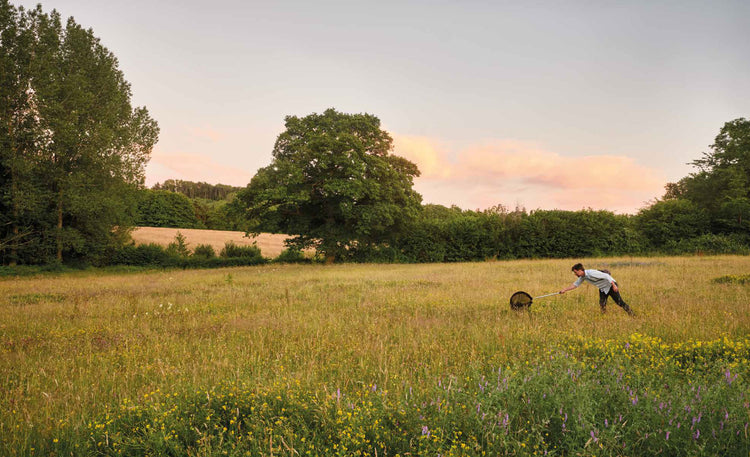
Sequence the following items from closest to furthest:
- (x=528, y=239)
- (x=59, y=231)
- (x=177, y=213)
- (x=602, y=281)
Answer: (x=602, y=281) → (x=59, y=231) → (x=528, y=239) → (x=177, y=213)

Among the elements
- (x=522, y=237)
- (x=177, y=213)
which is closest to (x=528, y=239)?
(x=522, y=237)

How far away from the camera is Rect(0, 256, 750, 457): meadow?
2.93m

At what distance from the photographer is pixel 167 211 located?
211 ft

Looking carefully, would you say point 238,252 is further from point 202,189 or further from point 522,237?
point 202,189

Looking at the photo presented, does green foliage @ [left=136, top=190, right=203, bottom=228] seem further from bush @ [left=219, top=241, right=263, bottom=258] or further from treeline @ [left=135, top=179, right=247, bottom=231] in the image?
bush @ [left=219, top=241, right=263, bottom=258]

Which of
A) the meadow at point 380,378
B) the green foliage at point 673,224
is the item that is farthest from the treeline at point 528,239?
the meadow at point 380,378

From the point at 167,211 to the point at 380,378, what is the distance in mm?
70543

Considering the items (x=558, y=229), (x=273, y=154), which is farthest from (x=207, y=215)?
(x=558, y=229)

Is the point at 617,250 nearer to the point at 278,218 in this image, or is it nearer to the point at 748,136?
the point at 748,136

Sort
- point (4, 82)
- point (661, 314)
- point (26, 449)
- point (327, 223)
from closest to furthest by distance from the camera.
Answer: point (26, 449), point (661, 314), point (4, 82), point (327, 223)

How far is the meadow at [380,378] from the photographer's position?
2934 millimetres

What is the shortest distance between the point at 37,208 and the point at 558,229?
127ft

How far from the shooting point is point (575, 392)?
3.36 m

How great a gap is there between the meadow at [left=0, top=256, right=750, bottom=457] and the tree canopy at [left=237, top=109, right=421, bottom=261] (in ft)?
56.6
